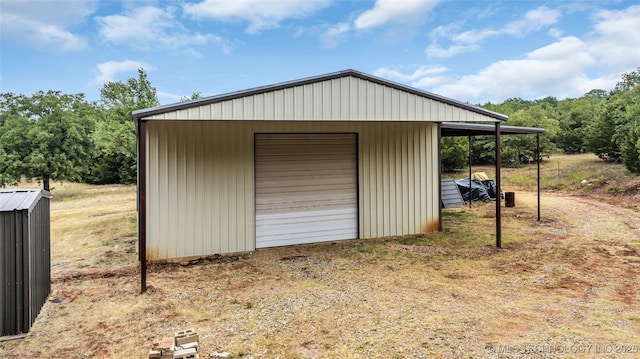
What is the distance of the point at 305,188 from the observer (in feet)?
21.9

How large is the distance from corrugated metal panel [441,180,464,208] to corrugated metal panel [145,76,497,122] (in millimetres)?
5570

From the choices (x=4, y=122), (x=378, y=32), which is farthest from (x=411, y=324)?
(x=4, y=122)

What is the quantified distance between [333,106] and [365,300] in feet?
7.98

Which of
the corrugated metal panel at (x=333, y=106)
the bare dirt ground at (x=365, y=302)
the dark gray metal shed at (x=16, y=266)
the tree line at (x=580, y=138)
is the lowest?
the bare dirt ground at (x=365, y=302)

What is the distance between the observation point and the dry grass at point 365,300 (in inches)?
120

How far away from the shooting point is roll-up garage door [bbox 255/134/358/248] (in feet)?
21.0

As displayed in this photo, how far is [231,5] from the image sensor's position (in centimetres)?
1441

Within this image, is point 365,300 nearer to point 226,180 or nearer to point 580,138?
point 226,180

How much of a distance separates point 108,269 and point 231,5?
12.0 m

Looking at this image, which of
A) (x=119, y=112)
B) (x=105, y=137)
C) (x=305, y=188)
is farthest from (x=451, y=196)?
(x=119, y=112)

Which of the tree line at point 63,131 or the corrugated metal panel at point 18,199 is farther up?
the tree line at point 63,131

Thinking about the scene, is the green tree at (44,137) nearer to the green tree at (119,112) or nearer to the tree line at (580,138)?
the green tree at (119,112)

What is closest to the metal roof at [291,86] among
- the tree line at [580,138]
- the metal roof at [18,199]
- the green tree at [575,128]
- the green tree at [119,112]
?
the metal roof at [18,199]

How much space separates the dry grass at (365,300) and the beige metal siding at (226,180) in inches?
17.2
